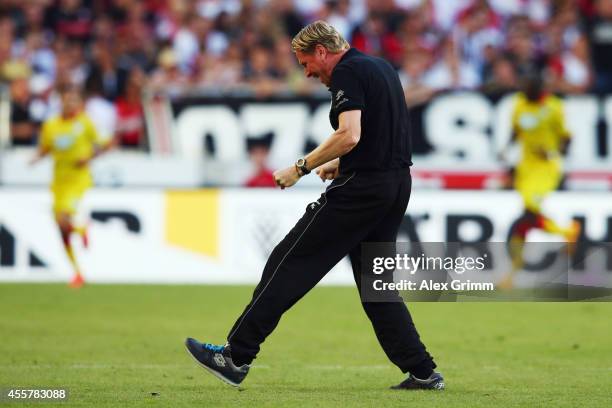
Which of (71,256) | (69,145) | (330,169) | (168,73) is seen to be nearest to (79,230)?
(71,256)

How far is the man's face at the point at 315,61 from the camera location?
24.7ft

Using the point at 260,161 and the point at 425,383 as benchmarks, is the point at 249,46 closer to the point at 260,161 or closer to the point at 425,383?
the point at 260,161

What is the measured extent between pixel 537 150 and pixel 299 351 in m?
7.32

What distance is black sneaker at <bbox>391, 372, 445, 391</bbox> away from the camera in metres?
7.84

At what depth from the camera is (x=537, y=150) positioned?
1666 cm

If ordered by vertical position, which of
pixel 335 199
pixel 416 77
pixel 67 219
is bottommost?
pixel 67 219

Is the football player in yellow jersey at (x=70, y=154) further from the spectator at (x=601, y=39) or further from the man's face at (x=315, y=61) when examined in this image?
the man's face at (x=315, y=61)

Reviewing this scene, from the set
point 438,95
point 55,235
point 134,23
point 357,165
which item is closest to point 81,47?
point 134,23

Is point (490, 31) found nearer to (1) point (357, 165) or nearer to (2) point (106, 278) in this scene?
(2) point (106, 278)

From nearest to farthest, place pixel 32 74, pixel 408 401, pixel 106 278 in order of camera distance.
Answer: pixel 408 401
pixel 106 278
pixel 32 74

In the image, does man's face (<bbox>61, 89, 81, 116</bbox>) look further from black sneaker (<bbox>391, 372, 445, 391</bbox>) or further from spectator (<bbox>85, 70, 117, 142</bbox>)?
black sneaker (<bbox>391, 372, 445, 391</bbox>)

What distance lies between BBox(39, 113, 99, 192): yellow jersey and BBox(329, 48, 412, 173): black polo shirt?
10.1m

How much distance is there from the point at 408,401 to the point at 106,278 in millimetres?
10542

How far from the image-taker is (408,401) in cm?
732
